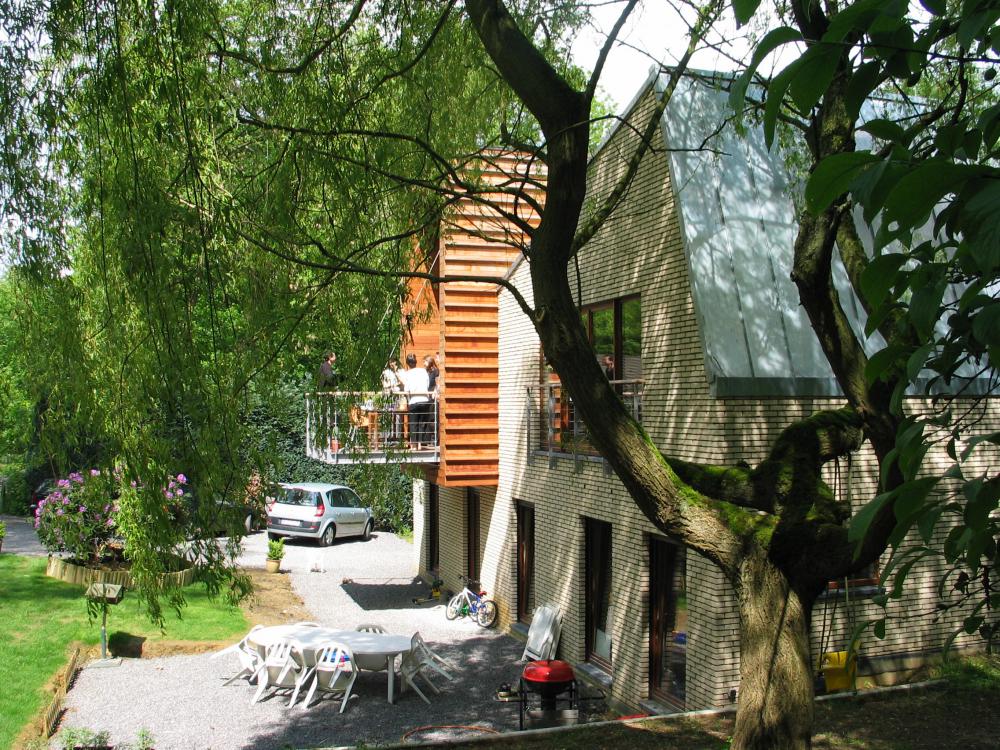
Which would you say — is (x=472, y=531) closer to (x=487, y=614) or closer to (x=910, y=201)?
(x=487, y=614)

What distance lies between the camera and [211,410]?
640 centimetres

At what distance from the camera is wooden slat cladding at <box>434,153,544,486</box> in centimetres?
1566

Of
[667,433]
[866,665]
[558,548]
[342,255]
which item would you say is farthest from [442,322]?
[866,665]

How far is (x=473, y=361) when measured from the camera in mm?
16016

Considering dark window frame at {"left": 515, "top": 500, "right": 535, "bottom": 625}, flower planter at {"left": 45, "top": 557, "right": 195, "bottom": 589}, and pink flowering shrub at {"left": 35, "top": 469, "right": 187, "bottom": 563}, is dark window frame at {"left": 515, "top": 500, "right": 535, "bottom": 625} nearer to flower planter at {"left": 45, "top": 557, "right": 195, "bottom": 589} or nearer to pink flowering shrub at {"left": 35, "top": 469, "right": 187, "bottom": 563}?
pink flowering shrub at {"left": 35, "top": 469, "right": 187, "bottom": 563}

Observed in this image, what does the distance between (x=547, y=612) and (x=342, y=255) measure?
7.07 meters

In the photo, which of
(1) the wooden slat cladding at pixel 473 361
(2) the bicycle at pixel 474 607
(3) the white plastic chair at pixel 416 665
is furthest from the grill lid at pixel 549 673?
(2) the bicycle at pixel 474 607

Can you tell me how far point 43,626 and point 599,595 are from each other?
28.4 feet

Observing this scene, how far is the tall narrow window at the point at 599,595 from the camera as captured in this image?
12.6 metres

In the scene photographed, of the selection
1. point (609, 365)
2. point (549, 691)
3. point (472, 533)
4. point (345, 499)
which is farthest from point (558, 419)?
point (345, 499)

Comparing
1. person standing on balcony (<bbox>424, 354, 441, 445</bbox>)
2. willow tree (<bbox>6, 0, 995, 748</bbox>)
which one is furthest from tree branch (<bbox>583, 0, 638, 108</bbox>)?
person standing on balcony (<bbox>424, 354, 441, 445</bbox>)

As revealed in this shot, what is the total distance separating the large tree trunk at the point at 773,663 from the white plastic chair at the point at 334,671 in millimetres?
6914

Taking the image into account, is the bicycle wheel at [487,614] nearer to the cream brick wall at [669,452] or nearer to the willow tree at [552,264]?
the cream brick wall at [669,452]

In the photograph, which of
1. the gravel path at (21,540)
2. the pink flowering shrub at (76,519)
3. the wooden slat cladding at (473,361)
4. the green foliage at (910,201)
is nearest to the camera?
the green foliage at (910,201)
